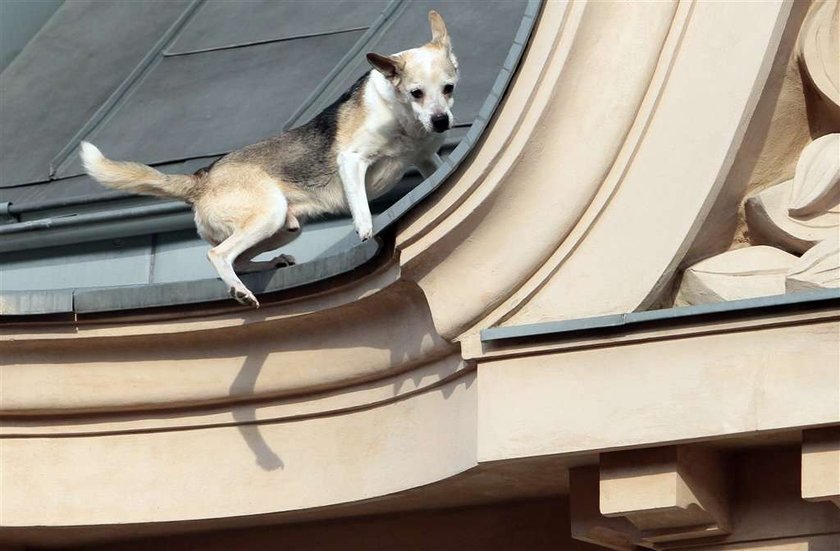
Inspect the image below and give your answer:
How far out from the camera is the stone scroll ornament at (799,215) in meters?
7.66

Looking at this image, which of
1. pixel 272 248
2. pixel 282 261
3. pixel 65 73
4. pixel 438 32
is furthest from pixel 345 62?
pixel 65 73

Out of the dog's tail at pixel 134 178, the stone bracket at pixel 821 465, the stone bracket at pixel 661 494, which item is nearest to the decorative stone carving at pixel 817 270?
the stone bracket at pixel 821 465

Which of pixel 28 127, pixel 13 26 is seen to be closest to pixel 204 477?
pixel 28 127

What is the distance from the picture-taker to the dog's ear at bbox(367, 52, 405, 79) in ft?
29.3

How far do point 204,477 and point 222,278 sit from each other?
0.84 metres

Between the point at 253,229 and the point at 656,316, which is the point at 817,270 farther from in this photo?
the point at 253,229

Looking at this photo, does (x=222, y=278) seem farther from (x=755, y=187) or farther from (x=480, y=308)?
(x=755, y=187)

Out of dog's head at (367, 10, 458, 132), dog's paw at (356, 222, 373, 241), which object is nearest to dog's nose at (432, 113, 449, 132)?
dog's head at (367, 10, 458, 132)

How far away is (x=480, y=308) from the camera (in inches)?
310

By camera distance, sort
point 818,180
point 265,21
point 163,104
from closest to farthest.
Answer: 1. point 818,180
2. point 163,104
3. point 265,21

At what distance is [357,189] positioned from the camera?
871 cm

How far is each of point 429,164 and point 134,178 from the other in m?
1.23

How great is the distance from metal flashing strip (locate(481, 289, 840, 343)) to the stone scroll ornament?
0.27 metres

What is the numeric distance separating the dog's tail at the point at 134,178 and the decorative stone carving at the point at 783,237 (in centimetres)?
236
